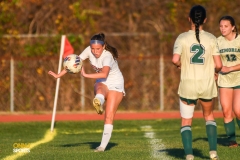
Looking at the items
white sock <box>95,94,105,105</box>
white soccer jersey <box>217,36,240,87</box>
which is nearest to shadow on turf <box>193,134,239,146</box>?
white soccer jersey <box>217,36,240,87</box>

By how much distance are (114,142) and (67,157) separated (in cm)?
268

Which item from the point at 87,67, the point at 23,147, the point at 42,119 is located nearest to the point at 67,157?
the point at 23,147

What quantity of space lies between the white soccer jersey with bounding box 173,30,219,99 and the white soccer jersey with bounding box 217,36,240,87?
2.27 meters

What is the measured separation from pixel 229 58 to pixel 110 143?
8.77ft

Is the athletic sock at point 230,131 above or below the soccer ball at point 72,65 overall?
below

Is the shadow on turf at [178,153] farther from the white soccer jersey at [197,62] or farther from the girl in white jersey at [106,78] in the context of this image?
the white soccer jersey at [197,62]

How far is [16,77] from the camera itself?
70.7ft

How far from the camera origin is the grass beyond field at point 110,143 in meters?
10.1

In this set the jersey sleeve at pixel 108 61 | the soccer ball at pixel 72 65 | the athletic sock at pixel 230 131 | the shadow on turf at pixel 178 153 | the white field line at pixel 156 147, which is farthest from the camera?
the athletic sock at pixel 230 131

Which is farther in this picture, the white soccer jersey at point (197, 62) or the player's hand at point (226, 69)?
the player's hand at point (226, 69)

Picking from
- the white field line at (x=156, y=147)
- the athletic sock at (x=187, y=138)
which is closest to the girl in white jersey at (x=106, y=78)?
the white field line at (x=156, y=147)

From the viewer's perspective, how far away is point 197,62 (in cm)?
873

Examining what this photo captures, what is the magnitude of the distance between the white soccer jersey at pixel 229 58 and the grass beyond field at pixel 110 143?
1031 millimetres

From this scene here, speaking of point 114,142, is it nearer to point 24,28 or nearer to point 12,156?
point 12,156
